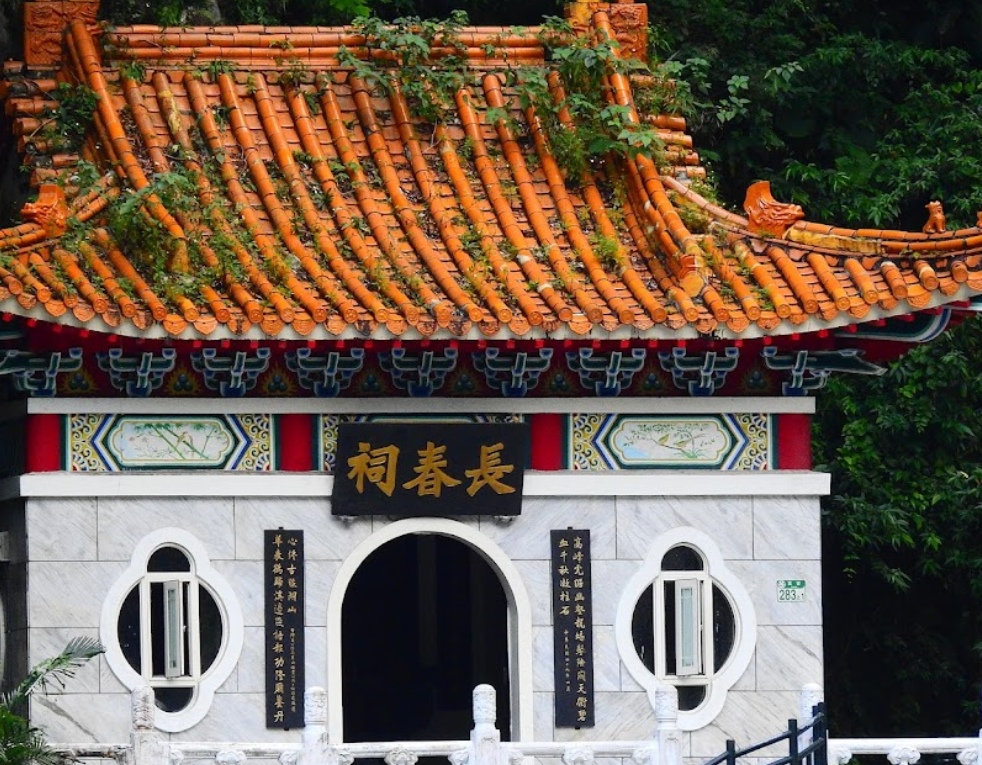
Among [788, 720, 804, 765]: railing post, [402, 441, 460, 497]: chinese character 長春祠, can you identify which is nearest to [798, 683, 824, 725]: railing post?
[788, 720, 804, 765]: railing post

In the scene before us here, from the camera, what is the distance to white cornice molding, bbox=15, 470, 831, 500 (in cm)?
1278

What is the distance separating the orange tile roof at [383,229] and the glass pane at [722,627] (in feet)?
5.94

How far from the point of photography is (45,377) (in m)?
12.8

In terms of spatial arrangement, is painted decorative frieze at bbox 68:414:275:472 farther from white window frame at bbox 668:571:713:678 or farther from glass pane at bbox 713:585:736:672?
glass pane at bbox 713:585:736:672

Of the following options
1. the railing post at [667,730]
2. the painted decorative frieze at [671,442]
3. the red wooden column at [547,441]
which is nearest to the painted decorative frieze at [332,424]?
the red wooden column at [547,441]

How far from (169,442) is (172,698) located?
150 cm

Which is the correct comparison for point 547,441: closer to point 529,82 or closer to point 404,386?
point 404,386

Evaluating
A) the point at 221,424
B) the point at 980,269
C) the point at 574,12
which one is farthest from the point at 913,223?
the point at 221,424

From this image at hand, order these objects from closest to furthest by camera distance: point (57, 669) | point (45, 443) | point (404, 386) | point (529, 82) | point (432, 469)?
point (57, 669) < point (45, 443) < point (432, 469) < point (404, 386) < point (529, 82)

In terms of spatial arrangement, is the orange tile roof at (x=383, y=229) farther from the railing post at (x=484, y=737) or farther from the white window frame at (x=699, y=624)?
the railing post at (x=484, y=737)

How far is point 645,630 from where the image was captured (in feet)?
43.8

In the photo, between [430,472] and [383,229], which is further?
[383,229]

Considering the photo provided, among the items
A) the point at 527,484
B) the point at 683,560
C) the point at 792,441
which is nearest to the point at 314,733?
the point at 527,484

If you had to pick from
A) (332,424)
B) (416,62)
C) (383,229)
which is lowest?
(332,424)
